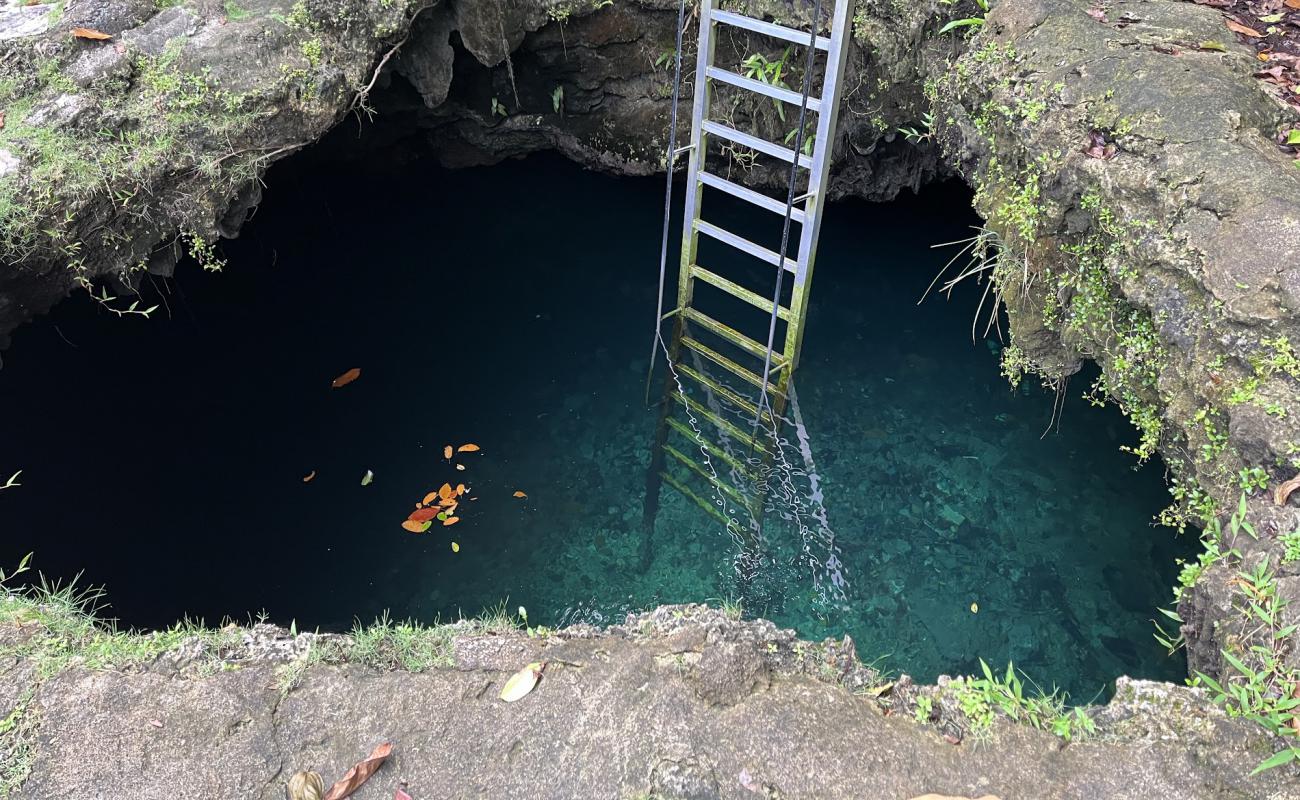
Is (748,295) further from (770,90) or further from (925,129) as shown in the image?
(925,129)

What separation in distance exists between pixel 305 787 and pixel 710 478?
331cm

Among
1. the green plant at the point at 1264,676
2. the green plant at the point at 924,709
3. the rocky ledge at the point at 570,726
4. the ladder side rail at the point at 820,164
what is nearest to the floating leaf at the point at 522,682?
the rocky ledge at the point at 570,726

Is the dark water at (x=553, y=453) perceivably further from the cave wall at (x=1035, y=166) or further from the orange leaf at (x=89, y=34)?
the orange leaf at (x=89, y=34)

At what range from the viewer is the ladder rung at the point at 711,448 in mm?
5414

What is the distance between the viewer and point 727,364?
596cm

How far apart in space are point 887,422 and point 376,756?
3983mm

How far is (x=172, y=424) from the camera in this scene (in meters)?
5.57

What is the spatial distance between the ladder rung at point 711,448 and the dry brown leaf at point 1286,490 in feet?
9.46

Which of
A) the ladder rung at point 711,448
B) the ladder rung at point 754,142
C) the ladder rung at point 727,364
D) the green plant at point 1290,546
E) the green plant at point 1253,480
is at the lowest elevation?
the ladder rung at point 711,448

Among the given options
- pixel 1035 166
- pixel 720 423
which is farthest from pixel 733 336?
pixel 1035 166

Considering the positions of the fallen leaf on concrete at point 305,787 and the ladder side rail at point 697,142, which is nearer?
the fallen leaf on concrete at point 305,787

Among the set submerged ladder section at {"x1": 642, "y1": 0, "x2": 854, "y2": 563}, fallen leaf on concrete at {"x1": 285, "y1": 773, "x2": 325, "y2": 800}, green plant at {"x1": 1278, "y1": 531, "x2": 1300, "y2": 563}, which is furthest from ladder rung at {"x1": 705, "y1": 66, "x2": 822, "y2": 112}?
fallen leaf on concrete at {"x1": 285, "y1": 773, "x2": 325, "y2": 800}

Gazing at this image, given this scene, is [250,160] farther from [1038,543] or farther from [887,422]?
[1038,543]

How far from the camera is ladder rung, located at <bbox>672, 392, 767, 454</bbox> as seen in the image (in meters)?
5.55
